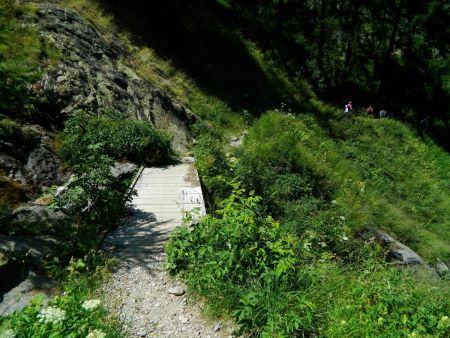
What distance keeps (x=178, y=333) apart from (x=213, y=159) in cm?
601

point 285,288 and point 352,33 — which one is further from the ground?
point 352,33

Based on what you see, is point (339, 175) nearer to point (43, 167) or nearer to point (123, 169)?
point (123, 169)

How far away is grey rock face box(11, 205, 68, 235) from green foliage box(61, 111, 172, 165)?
107 inches

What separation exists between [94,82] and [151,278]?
9.05 metres

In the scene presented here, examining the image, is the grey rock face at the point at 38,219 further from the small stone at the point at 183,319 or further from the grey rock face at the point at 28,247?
the small stone at the point at 183,319

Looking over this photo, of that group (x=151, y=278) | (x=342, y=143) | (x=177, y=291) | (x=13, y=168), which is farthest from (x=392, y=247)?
(x=342, y=143)

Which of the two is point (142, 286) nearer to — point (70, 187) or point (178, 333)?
point (178, 333)

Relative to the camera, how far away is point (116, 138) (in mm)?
9852

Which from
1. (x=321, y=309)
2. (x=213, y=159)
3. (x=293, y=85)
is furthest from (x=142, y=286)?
(x=293, y=85)

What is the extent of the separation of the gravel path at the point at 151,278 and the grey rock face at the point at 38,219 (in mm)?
826

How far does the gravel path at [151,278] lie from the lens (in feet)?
13.7

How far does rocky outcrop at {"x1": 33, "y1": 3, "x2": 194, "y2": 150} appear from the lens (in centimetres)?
1101

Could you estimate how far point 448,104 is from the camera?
28.8 meters

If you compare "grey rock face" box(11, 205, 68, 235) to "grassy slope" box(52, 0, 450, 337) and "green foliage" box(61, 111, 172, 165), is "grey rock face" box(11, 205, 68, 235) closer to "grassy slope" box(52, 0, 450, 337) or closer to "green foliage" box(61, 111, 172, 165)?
"grassy slope" box(52, 0, 450, 337)
